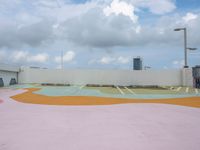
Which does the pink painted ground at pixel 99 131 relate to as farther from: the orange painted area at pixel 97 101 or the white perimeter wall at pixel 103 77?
the white perimeter wall at pixel 103 77

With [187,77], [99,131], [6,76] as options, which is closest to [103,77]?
[187,77]

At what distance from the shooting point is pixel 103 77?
31.1 metres

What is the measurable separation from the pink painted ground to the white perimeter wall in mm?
19427

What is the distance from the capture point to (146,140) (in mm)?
6859

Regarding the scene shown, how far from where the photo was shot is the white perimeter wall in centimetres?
3025

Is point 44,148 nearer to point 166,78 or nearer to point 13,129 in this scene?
point 13,129

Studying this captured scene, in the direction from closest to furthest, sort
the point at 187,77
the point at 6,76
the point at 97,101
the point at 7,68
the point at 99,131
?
the point at 99,131
the point at 97,101
the point at 7,68
the point at 187,77
the point at 6,76

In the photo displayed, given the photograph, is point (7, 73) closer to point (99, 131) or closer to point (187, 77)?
point (187, 77)

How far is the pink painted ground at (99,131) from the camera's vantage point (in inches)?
249

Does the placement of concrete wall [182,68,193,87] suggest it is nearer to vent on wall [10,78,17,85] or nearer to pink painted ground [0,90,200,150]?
vent on wall [10,78,17,85]

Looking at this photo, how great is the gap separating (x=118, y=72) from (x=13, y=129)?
76.2ft

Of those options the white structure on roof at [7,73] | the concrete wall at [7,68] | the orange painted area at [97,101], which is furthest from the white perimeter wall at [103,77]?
the orange painted area at [97,101]

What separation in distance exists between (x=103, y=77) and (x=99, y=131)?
23.3m

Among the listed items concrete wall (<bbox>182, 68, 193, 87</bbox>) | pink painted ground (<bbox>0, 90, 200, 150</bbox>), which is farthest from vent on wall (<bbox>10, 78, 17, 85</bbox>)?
pink painted ground (<bbox>0, 90, 200, 150</bbox>)
